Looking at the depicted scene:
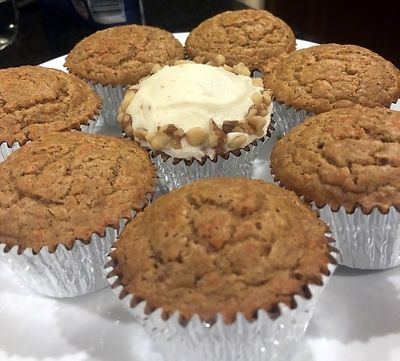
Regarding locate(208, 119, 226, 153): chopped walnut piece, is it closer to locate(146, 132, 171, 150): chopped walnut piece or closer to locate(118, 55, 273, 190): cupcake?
locate(118, 55, 273, 190): cupcake

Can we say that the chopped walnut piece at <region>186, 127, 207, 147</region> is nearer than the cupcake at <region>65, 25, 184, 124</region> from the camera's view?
Yes

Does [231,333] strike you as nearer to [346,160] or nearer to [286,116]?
[346,160]

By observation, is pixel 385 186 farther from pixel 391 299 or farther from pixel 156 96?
pixel 156 96

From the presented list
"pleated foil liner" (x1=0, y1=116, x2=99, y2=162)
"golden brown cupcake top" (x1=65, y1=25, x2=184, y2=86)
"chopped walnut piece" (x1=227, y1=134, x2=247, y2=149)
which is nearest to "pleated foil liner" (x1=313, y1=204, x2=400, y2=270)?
"chopped walnut piece" (x1=227, y1=134, x2=247, y2=149)

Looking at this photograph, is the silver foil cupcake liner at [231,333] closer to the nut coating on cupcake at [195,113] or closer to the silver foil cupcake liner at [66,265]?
the silver foil cupcake liner at [66,265]

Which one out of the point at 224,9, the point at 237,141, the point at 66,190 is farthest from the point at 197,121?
the point at 224,9

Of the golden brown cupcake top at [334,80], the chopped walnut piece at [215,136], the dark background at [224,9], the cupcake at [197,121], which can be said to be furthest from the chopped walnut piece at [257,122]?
the dark background at [224,9]
